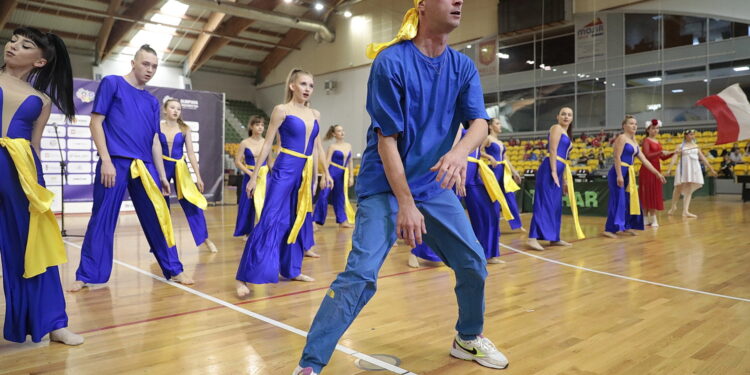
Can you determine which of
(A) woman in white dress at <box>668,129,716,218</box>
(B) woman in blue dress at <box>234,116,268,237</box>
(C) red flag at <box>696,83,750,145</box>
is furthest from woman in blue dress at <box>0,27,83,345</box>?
(A) woman in white dress at <box>668,129,716,218</box>

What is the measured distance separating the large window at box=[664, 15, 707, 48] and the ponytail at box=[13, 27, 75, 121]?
1438 centimetres

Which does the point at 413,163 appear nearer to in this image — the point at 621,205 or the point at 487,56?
the point at 621,205

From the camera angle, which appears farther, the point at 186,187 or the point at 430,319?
the point at 186,187

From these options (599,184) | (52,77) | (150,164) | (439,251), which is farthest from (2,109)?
(599,184)

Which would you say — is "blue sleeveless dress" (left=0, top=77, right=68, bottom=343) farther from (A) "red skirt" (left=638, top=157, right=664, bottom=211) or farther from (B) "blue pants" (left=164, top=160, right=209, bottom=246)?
(A) "red skirt" (left=638, top=157, right=664, bottom=211)

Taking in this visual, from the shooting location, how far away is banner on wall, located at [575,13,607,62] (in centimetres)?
1455

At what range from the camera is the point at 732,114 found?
4367mm

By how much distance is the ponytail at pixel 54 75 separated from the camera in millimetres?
2422

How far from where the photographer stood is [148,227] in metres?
3.54

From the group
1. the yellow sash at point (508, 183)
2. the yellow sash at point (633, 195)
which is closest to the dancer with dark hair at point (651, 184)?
the yellow sash at point (633, 195)

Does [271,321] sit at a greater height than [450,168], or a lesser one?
lesser

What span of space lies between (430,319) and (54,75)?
2204mm

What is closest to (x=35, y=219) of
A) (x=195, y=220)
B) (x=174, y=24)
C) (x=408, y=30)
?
(x=408, y=30)

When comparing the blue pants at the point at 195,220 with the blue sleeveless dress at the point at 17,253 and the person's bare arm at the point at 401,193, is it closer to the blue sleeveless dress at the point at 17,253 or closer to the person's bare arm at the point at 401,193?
the blue sleeveless dress at the point at 17,253
